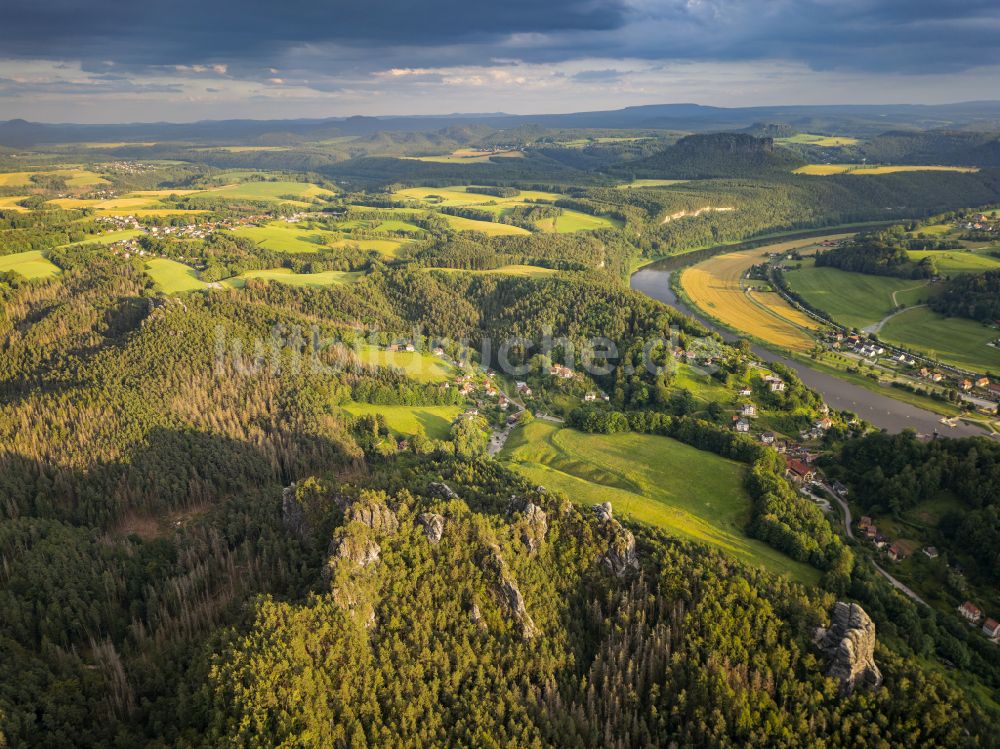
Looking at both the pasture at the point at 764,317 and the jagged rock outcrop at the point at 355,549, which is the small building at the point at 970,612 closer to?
the jagged rock outcrop at the point at 355,549

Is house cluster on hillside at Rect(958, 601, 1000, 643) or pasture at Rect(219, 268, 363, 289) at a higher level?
pasture at Rect(219, 268, 363, 289)

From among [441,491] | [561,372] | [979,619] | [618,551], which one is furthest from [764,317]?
[441,491]

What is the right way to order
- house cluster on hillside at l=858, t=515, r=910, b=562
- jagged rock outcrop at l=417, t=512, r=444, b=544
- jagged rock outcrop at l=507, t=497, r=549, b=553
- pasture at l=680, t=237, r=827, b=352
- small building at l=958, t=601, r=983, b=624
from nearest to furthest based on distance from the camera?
jagged rock outcrop at l=417, t=512, r=444, b=544 → jagged rock outcrop at l=507, t=497, r=549, b=553 → small building at l=958, t=601, r=983, b=624 → house cluster on hillside at l=858, t=515, r=910, b=562 → pasture at l=680, t=237, r=827, b=352

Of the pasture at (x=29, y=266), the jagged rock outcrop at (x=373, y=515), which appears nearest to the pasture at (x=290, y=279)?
the pasture at (x=29, y=266)

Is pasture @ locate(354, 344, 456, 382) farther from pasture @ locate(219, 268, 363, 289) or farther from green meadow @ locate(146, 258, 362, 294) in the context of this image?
green meadow @ locate(146, 258, 362, 294)

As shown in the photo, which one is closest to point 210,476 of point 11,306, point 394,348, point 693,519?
point 394,348

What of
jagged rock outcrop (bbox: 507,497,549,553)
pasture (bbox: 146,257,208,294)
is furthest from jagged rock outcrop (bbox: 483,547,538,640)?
pasture (bbox: 146,257,208,294)

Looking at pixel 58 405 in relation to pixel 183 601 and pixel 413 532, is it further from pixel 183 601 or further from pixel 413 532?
pixel 413 532
